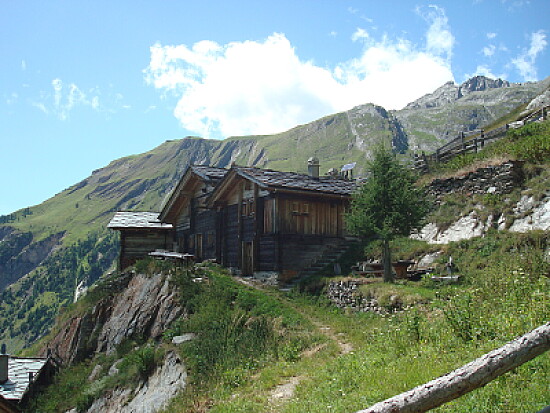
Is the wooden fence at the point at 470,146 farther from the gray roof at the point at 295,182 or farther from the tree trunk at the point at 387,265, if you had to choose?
the tree trunk at the point at 387,265

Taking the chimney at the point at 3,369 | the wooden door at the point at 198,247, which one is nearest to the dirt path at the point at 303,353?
the wooden door at the point at 198,247

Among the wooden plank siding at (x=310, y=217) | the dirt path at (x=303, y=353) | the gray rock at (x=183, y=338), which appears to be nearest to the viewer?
the dirt path at (x=303, y=353)

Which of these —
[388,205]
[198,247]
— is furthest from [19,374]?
[388,205]

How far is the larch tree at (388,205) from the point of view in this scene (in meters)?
17.6

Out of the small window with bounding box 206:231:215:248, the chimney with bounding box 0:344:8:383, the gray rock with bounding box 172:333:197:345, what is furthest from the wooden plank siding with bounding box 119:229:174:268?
the gray rock with bounding box 172:333:197:345

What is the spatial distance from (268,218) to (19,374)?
585 inches

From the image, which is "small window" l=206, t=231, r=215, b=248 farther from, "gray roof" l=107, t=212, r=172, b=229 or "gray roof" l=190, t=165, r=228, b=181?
"gray roof" l=107, t=212, r=172, b=229

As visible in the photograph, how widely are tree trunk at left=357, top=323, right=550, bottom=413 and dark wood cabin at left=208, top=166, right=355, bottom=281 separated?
738 inches

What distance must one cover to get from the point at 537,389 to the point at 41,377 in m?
25.2

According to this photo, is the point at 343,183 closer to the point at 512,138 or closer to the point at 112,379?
the point at 512,138

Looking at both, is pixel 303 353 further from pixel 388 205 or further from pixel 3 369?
pixel 3 369

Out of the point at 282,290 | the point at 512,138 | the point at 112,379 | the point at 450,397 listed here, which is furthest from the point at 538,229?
the point at 112,379

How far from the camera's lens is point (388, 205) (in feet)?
59.1

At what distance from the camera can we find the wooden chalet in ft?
76.9
